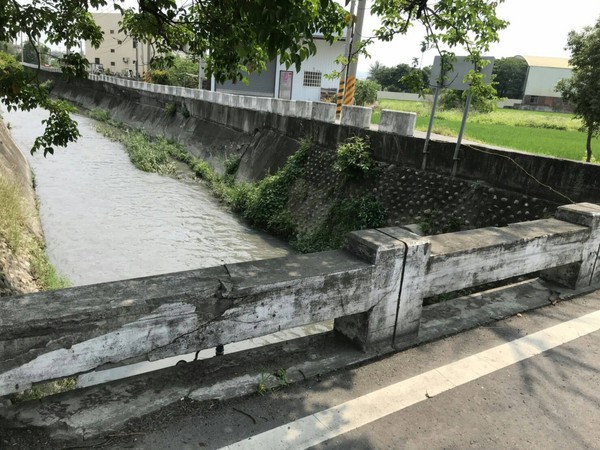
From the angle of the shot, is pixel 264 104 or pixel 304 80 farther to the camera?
pixel 304 80

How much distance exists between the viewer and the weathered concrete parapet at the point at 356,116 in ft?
33.1

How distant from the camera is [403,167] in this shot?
9062 millimetres

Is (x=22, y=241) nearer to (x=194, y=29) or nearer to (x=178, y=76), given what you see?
(x=194, y=29)

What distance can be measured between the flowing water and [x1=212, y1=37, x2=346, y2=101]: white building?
15.2 metres

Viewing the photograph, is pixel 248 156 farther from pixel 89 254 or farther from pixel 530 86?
pixel 530 86

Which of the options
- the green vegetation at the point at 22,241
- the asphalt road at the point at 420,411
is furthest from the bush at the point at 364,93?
the asphalt road at the point at 420,411

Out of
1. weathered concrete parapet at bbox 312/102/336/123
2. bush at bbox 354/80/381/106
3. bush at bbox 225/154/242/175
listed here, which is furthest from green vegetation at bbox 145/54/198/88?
weathered concrete parapet at bbox 312/102/336/123

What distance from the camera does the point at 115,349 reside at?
2.19 meters

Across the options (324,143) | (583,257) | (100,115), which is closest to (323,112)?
(324,143)

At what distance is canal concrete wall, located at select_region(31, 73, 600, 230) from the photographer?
6.85 m

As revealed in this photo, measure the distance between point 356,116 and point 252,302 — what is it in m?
8.49

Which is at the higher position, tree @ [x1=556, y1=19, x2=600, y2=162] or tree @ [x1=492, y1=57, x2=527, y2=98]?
tree @ [x1=492, y1=57, x2=527, y2=98]

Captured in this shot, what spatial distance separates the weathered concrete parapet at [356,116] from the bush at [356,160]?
1.40 feet

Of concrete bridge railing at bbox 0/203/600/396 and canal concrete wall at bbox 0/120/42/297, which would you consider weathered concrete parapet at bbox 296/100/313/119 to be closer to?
canal concrete wall at bbox 0/120/42/297
